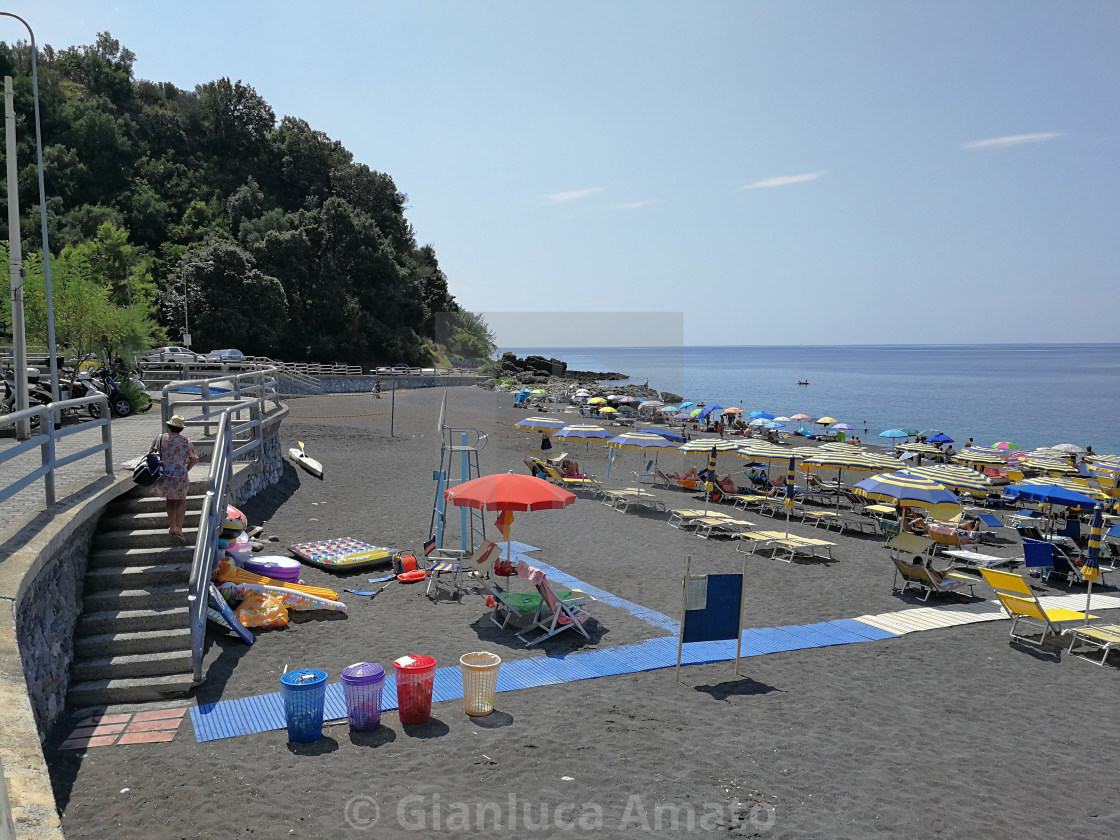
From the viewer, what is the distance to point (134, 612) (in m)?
7.68

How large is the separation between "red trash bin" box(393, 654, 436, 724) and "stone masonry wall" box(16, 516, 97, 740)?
111 inches

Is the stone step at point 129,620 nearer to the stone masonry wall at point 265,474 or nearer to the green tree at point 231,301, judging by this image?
the stone masonry wall at point 265,474

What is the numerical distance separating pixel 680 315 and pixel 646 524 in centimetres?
660

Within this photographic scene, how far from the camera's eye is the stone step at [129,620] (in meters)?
7.46

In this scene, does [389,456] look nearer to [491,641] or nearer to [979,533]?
[491,641]

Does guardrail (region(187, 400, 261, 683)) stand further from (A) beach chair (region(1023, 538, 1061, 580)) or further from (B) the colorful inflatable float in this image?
(A) beach chair (region(1023, 538, 1061, 580))

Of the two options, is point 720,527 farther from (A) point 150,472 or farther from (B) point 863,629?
(A) point 150,472

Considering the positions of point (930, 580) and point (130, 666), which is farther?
point (930, 580)

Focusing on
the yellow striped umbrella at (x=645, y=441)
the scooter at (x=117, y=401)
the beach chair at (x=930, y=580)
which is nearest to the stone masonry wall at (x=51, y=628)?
the beach chair at (x=930, y=580)

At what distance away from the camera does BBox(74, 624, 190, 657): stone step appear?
725cm

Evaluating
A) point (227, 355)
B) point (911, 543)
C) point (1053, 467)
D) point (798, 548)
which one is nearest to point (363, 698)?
point (911, 543)

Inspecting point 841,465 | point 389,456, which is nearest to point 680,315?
point 841,465

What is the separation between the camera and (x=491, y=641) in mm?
8961

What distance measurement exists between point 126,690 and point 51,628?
897 millimetres
